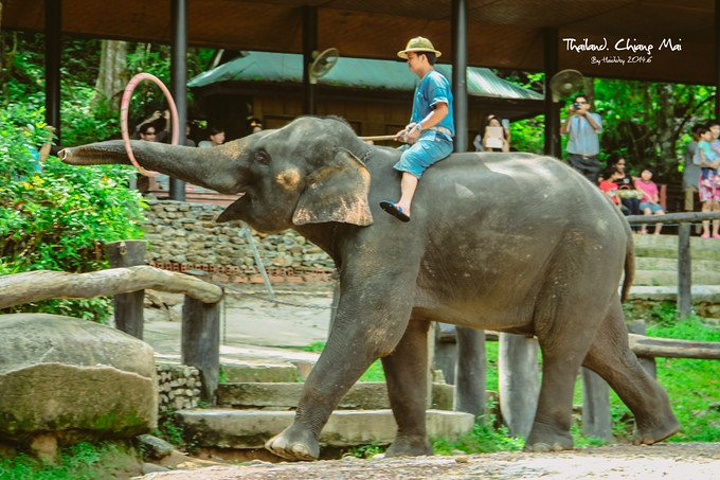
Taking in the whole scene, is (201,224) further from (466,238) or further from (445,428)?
(466,238)

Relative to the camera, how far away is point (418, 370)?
26.4 feet

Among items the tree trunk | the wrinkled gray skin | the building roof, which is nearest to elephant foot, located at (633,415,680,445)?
the wrinkled gray skin

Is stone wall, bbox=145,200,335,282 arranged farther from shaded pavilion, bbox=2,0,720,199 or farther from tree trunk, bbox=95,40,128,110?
tree trunk, bbox=95,40,128,110

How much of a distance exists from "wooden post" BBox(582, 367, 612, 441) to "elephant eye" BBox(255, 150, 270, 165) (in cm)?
365

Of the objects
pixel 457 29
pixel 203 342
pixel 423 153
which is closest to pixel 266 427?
pixel 203 342

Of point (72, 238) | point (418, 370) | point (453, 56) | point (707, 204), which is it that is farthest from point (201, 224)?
point (418, 370)

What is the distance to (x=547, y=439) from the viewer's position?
7809 millimetres

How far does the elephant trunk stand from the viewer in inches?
292

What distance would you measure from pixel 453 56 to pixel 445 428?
963cm

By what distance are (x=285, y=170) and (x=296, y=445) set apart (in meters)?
1.59

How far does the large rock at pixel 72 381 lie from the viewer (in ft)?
24.1

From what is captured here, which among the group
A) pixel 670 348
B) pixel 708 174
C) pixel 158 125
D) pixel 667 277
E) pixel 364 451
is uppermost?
pixel 158 125

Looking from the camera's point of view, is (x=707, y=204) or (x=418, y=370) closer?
(x=418, y=370)

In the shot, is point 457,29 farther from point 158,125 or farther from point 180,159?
point 180,159
